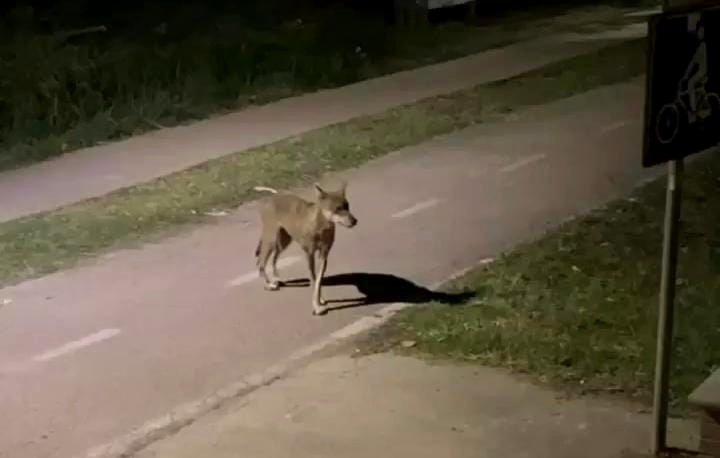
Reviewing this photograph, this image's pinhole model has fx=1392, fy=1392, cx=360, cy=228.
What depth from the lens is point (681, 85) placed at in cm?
562

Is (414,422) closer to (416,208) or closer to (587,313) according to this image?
(587,313)

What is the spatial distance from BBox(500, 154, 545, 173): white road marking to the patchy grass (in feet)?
4.35

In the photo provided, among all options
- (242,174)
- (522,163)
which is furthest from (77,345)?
(522,163)

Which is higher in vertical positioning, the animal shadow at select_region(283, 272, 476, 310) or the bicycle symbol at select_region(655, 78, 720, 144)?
the bicycle symbol at select_region(655, 78, 720, 144)

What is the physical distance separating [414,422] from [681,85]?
216cm

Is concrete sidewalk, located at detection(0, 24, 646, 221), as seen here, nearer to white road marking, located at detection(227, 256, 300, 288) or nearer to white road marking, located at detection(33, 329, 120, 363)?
white road marking, located at detection(227, 256, 300, 288)

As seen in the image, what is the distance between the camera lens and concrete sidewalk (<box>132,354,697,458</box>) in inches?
253

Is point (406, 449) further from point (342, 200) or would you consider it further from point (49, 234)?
point (49, 234)

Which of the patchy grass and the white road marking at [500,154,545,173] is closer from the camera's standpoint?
the patchy grass

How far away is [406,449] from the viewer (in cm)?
642

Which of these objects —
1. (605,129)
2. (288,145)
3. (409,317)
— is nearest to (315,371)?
(409,317)

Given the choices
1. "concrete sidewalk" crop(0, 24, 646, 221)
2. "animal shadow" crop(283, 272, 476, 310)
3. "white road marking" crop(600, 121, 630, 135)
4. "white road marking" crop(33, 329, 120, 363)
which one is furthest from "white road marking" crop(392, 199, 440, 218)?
"white road marking" crop(600, 121, 630, 135)

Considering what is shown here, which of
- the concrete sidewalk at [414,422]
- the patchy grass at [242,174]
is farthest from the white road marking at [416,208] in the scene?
the concrete sidewalk at [414,422]

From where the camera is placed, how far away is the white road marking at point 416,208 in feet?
36.6
